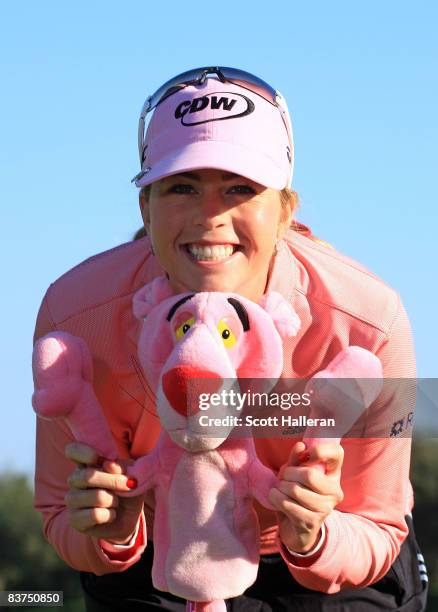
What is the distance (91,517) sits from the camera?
8.14 ft

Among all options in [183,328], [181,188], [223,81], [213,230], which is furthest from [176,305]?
[223,81]

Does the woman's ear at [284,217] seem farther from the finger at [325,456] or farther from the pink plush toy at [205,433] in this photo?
the finger at [325,456]

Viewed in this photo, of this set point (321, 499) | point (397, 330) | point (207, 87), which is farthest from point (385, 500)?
point (207, 87)

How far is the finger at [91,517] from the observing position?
97.6 inches

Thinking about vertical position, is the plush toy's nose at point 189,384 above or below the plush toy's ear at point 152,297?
below

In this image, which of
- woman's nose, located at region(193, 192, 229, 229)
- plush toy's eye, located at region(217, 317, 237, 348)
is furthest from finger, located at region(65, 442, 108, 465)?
woman's nose, located at region(193, 192, 229, 229)

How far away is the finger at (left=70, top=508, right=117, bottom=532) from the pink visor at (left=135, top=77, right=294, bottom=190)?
631 millimetres

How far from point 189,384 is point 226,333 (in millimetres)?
131

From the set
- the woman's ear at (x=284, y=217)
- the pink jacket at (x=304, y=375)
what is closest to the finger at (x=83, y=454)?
the pink jacket at (x=304, y=375)

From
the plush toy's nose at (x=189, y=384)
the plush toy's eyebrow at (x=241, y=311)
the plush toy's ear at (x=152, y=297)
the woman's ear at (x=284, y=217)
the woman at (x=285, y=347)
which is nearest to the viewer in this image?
the plush toy's nose at (x=189, y=384)

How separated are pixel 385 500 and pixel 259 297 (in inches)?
23.0

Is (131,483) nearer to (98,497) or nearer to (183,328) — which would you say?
(98,497)

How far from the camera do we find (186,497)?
2.45 metres

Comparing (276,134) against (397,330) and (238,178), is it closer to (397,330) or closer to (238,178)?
(238,178)
